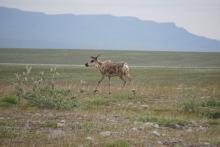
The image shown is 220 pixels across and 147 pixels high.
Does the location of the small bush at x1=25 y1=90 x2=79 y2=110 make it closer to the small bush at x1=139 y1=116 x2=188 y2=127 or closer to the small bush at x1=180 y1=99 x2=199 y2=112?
the small bush at x1=139 y1=116 x2=188 y2=127

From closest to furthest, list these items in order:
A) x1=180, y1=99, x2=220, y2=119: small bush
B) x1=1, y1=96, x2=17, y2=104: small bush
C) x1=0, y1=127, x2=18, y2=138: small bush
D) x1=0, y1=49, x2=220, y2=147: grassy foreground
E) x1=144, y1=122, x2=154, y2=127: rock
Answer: x1=0, y1=49, x2=220, y2=147: grassy foreground → x1=0, y1=127, x2=18, y2=138: small bush → x1=144, y1=122, x2=154, y2=127: rock → x1=180, y1=99, x2=220, y2=119: small bush → x1=1, y1=96, x2=17, y2=104: small bush

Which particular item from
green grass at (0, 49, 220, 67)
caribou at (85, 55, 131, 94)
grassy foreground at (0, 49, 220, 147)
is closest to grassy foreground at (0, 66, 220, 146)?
grassy foreground at (0, 49, 220, 147)

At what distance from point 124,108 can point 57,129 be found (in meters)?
5.77

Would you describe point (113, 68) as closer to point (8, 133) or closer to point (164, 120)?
point (164, 120)

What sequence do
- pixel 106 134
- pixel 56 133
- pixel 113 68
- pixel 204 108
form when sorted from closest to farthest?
pixel 106 134 < pixel 56 133 < pixel 204 108 < pixel 113 68

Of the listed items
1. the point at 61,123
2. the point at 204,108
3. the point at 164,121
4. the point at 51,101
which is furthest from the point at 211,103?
the point at 61,123

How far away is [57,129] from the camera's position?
14523 mm

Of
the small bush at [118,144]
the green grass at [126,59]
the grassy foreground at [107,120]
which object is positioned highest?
the small bush at [118,144]

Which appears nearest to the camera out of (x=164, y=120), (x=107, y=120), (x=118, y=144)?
(x=118, y=144)

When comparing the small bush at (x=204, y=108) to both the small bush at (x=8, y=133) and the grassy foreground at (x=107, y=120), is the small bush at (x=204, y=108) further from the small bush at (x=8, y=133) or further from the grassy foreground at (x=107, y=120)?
the small bush at (x=8, y=133)

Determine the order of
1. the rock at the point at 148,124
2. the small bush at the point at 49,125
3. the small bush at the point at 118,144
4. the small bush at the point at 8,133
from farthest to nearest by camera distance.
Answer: the rock at the point at 148,124 → the small bush at the point at 49,125 → the small bush at the point at 8,133 → the small bush at the point at 118,144

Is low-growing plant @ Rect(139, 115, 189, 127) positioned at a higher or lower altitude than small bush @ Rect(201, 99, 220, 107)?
lower

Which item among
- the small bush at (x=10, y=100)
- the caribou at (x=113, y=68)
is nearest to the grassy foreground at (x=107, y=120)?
the small bush at (x=10, y=100)

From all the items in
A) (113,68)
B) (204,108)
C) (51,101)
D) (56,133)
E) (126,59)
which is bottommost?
(126,59)
